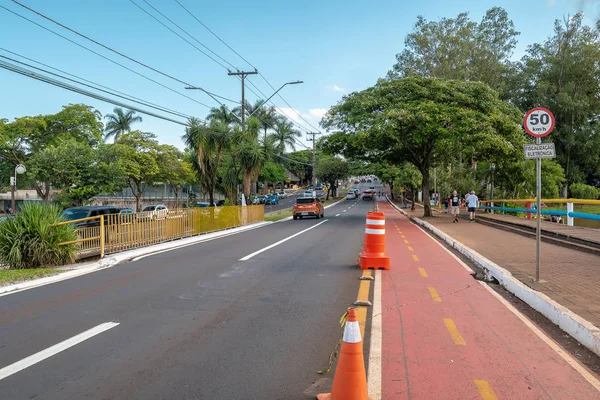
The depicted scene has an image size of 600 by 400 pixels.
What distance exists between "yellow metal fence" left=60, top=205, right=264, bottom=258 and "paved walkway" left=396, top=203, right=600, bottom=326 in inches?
400

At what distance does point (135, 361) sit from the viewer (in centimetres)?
462

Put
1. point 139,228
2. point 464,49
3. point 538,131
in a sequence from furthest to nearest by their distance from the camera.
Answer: point 464,49, point 139,228, point 538,131

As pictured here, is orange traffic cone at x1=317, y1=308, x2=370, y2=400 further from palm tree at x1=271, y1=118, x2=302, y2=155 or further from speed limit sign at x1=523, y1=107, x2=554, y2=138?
palm tree at x1=271, y1=118, x2=302, y2=155

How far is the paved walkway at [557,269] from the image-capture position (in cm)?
655

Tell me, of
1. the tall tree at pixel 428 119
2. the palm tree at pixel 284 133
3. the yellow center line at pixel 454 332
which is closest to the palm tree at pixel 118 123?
the palm tree at pixel 284 133

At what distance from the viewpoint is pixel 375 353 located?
4.80 metres

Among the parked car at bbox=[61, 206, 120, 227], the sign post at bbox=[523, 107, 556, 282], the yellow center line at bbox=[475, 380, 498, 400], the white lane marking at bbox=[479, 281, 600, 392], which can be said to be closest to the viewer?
the yellow center line at bbox=[475, 380, 498, 400]

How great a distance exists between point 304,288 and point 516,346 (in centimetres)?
383

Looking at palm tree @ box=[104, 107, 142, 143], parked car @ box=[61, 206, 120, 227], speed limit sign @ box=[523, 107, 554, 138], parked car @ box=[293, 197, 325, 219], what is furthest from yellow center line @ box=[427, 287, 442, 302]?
palm tree @ box=[104, 107, 142, 143]

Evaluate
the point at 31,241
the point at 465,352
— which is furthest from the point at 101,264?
the point at 465,352

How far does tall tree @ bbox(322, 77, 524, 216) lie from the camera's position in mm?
23078

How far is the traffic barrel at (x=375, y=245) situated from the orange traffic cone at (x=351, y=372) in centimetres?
631

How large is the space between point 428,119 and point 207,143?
12640 millimetres

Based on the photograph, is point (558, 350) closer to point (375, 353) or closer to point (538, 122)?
point (375, 353)
